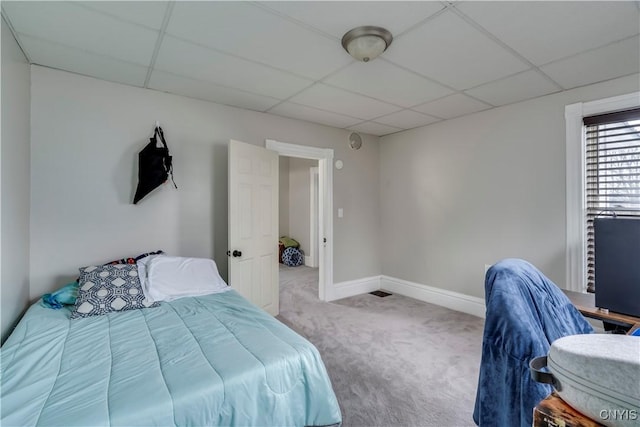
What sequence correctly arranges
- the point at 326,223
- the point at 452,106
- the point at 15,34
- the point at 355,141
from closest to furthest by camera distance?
the point at 15,34 < the point at 452,106 < the point at 326,223 < the point at 355,141

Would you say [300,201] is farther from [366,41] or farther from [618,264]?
[618,264]

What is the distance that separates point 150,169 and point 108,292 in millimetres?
1112

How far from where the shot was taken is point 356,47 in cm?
193

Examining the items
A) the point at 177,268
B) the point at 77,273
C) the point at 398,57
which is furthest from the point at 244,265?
the point at 398,57

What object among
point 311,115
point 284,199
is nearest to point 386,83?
point 311,115

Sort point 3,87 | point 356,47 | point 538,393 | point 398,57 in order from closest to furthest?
point 538,393 < point 3,87 < point 356,47 < point 398,57

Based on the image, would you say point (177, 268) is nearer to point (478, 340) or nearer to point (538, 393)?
point (538, 393)

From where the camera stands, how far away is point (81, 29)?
6.02 feet

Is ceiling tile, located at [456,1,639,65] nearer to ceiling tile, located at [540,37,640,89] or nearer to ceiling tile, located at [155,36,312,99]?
ceiling tile, located at [540,37,640,89]

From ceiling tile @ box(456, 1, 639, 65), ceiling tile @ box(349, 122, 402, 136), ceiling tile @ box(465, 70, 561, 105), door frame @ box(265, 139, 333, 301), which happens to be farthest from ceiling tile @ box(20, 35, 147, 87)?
ceiling tile @ box(465, 70, 561, 105)

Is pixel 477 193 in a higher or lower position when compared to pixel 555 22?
lower

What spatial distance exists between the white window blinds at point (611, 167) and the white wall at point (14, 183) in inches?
169

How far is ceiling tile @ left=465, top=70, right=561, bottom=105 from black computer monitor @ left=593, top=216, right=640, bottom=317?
59.7 inches

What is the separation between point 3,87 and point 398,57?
2481mm
